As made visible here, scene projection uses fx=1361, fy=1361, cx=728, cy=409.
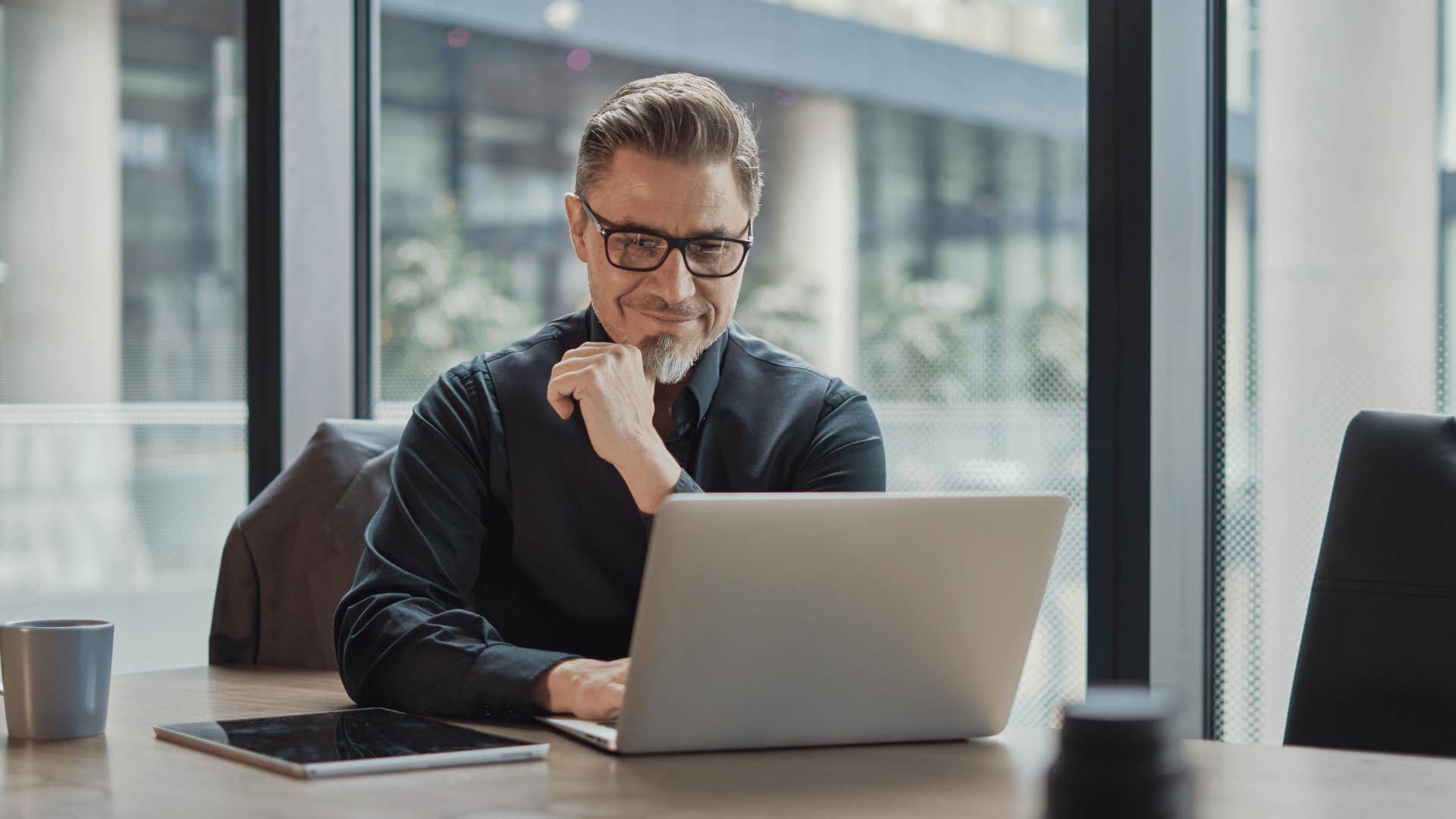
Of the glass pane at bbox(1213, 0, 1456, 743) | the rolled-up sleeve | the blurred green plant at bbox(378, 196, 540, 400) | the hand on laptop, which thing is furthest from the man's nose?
the blurred green plant at bbox(378, 196, 540, 400)

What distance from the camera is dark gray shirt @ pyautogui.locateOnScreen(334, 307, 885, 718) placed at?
1.57 metres

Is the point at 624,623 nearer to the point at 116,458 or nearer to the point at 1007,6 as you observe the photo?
the point at 1007,6

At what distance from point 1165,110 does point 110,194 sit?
2215mm

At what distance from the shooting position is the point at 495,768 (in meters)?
1.05

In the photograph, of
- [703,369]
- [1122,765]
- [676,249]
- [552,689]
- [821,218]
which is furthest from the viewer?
[821,218]

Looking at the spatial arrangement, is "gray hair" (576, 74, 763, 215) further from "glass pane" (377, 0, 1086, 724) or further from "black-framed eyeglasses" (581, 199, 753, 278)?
"glass pane" (377, 0, 1086, 724)

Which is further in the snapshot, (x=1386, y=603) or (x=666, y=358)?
(x=666, y=358)

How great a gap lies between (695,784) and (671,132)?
0.96 m

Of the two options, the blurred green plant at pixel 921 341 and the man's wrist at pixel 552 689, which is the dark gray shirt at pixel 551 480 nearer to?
the man's wrist at pixel 552 689

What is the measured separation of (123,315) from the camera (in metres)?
2.97

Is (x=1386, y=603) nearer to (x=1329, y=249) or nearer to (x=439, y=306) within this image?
(x=1329, y=249)

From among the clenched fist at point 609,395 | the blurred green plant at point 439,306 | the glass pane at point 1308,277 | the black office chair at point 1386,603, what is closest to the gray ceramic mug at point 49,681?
the clenched fist at point 609,395

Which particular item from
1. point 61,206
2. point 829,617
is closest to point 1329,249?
point 829,617

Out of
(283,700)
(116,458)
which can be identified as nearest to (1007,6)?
(283,700)
